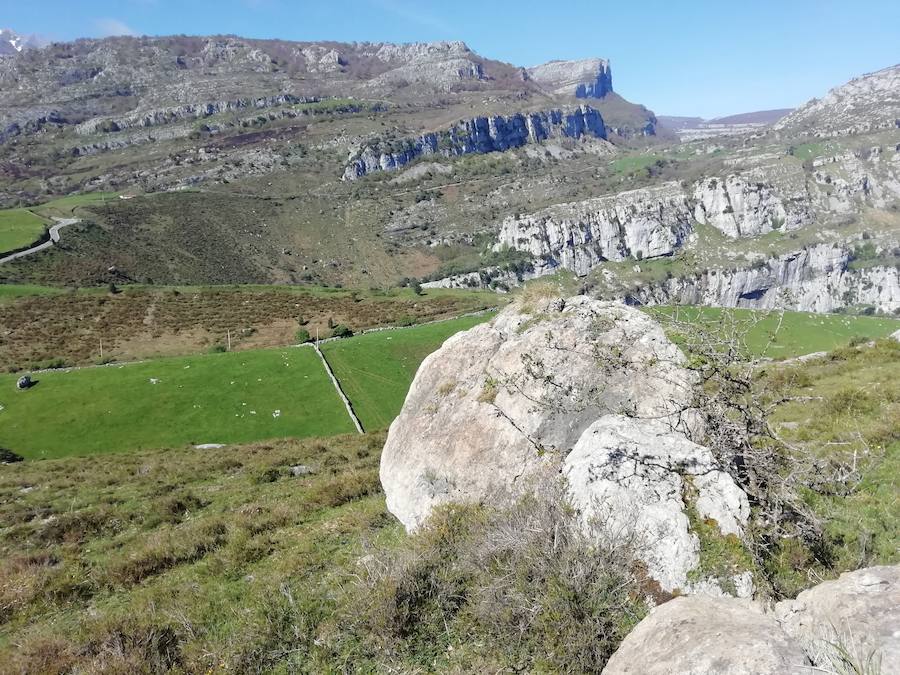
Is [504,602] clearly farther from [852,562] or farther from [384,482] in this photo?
[384,482]

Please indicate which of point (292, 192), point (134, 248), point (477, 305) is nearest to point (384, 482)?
point (477, 305)

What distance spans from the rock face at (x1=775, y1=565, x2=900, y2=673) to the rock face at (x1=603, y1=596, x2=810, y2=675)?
25cm

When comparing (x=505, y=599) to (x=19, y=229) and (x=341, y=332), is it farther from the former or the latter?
(x=19, y=229)

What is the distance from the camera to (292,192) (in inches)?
7835

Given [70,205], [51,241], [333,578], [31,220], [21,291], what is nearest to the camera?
[333,578]

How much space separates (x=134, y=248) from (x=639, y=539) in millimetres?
140469

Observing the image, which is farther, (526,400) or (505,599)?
(526,400)

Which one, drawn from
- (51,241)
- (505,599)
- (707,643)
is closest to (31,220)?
(51,241)

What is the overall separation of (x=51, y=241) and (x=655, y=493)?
130m

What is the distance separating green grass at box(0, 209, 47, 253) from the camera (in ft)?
304

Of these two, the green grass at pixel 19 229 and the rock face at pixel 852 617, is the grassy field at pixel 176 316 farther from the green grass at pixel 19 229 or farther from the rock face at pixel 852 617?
the rock face at pixel 852 617

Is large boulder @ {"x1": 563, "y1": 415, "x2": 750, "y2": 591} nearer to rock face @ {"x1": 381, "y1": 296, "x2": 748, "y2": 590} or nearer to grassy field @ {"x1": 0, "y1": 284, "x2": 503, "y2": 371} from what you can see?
rock face @ {"x1": 381, "y1": 296, "x2": 748, "y2": 590}

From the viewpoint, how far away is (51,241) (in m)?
99.4

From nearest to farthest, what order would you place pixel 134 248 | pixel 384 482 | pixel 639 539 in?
pixel 639 539, pixel 384 482, pixel 134 248
